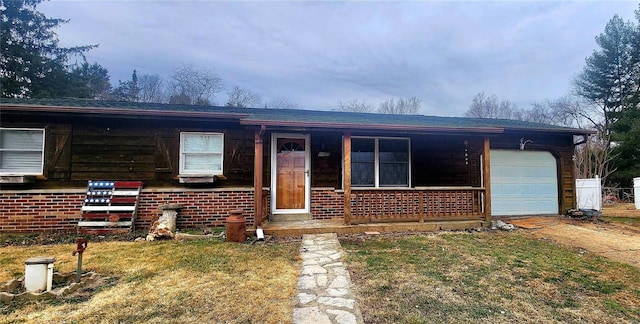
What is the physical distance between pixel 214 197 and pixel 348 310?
15.1ft

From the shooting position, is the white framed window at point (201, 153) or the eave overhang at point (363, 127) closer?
the eave overhang at point (363, 127)

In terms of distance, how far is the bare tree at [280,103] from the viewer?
2137 centimetres

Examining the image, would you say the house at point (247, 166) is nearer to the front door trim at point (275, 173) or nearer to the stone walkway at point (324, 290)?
the front door trim at point (275, 173)

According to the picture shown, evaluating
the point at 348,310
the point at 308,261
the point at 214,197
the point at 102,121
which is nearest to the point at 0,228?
the point at 102,121

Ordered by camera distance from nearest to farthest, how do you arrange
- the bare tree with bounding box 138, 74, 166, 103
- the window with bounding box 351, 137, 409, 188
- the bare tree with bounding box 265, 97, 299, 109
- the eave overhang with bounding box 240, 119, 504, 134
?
the eave overhang with bounding box 240, 119, 504, 134, the window with bounding box 351, 137, 409, 188, the bare tree with bounding box 265, 97, 299, 109, the bare tree with bounding box 138, 74, 166, 103

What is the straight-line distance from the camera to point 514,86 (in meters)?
25.0

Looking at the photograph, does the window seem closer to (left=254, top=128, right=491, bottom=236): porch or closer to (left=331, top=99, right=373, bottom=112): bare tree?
(left=254, top=128, right=491, bottom=236): porch

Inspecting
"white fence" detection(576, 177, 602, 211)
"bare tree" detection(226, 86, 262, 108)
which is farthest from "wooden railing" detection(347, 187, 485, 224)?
"bare tree" detection(226, 86, 262, 108)

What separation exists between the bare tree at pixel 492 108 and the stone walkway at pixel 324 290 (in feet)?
82.0

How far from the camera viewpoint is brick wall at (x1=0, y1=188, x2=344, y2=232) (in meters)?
5.92

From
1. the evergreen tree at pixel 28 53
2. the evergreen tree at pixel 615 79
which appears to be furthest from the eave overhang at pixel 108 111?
the evergreen tree at pixel 615 79

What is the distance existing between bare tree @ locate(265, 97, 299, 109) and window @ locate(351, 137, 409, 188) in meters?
14.7

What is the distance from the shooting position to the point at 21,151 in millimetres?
6059

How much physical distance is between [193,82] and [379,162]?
60.1ft
